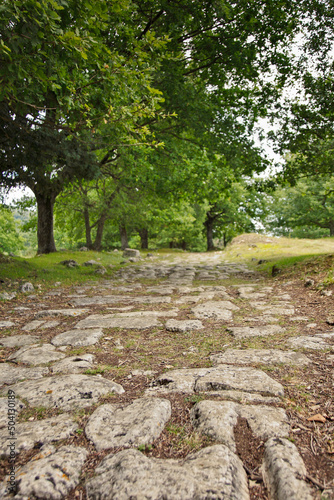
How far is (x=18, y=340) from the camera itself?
3.37m

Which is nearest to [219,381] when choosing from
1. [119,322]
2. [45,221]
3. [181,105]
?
[119,322]

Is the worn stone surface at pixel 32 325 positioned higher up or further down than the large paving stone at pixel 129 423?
further down

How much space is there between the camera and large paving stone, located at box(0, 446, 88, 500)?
119 cm

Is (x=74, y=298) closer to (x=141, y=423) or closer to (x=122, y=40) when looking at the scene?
(x=141, y=423)

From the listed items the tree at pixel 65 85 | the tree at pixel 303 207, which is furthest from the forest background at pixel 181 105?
the tree at pixel 303 207

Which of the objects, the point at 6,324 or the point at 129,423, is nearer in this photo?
the point at 129,423

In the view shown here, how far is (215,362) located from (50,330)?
7.58 feet

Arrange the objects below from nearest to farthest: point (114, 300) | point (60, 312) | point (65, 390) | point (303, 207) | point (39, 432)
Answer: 1. point (39, 432)
2. point (65, 390)
3. point (60, 312)
4. point (114, 300)
5. point (303, 207)

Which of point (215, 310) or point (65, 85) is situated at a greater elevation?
point (65, 85)

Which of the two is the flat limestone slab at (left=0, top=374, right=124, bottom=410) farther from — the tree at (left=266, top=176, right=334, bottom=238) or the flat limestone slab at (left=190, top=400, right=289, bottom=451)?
the tree at (left=266, top=176, right=334, bottom=238)

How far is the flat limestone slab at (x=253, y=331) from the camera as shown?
3.26 meters

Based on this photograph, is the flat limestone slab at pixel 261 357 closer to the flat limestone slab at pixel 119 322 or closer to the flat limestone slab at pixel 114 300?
the flat limestone slab at pixel 119 322

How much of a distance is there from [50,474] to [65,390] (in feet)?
2.51

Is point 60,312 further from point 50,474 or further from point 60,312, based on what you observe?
point 50,474
